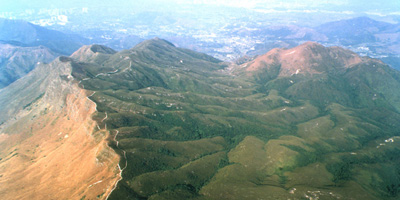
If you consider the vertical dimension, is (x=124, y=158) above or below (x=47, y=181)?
above

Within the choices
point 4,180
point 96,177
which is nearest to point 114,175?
point 96,177

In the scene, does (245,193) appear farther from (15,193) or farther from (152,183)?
(15,193)

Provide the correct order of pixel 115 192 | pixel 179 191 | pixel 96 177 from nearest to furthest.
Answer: pixel 115 192 < pixel 96 177 < pixel 179 191

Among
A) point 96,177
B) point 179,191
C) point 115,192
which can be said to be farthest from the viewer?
point 179,191

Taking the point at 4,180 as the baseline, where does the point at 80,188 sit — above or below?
above

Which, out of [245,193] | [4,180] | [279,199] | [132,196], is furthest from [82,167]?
[279,199]

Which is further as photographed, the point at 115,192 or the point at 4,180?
the point at 4,180

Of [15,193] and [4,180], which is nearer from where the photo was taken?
[15,193]

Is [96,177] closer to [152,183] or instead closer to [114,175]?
[114,175]
